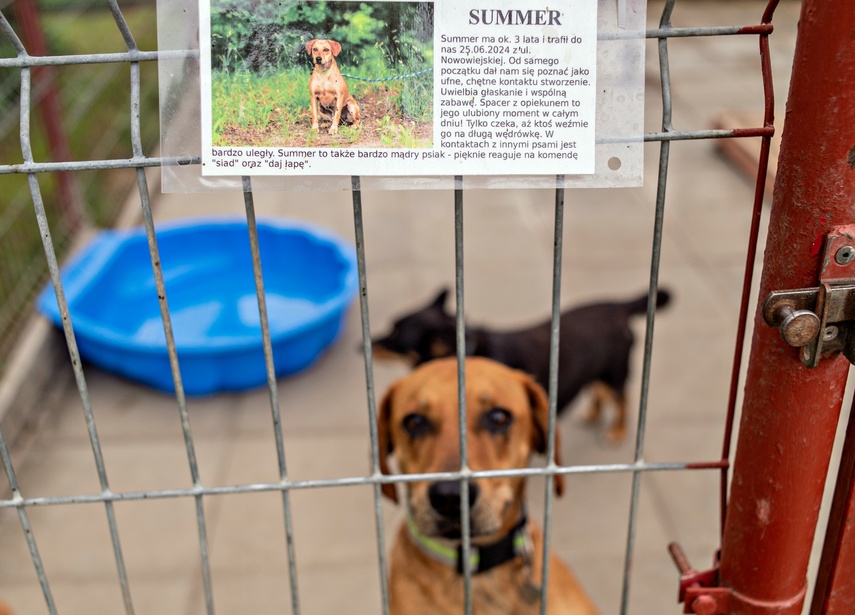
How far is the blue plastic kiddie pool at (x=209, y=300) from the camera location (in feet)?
13.3

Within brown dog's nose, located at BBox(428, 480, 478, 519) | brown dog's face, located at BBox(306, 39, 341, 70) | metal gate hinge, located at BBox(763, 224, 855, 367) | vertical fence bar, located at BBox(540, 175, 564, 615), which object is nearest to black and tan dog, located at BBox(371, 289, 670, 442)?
brown dog's nose, located at BBox(428, 480, 478, 519)

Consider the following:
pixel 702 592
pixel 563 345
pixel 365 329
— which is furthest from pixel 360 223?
pixel 563 345

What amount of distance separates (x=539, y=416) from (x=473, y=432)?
0.28 m

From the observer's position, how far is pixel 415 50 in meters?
1.29

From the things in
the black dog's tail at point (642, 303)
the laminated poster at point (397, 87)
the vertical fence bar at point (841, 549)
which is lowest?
the black dog's tail at point (642, 303)

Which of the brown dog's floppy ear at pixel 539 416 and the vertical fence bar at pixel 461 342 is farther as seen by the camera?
the brown dog's floppy ear at pixel 539 416

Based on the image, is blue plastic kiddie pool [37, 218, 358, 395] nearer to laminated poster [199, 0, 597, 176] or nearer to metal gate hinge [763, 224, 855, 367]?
laminated poster [199, 0, 597, 176]

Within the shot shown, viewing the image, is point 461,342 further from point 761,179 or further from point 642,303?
point 642,303

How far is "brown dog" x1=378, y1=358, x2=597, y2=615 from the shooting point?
2309 mm

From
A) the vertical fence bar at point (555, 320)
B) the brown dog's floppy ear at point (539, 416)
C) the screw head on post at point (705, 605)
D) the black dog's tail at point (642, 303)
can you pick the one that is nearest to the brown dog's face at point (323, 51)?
the vertical fence bar at point (555, 320)

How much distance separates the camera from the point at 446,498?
2.21m

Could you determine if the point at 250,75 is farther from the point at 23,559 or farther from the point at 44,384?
the point at 44,384

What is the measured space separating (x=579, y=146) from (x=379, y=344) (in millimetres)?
2604

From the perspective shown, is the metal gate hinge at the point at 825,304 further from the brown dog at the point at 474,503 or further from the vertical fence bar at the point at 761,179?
the brown dog at the point at 474,503
